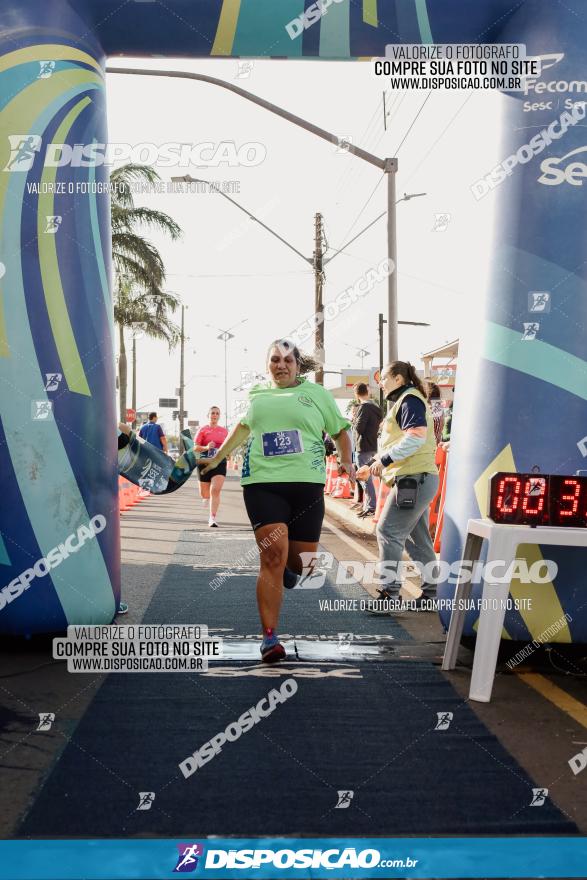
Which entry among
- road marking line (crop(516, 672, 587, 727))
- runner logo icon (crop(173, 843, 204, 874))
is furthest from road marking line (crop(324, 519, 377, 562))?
runner logo icon (crop(173, 843, 204, 874))

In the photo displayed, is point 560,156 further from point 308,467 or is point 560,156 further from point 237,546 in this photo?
point 237,546

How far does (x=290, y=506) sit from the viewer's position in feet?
19.3

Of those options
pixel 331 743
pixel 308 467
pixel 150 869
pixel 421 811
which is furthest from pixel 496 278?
pixel 150 869

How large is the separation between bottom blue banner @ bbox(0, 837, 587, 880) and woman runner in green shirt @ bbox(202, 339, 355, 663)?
246cm

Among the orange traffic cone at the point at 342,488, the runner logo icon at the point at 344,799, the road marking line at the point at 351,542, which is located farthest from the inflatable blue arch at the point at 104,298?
the orange traffic cone at the point at 342,488

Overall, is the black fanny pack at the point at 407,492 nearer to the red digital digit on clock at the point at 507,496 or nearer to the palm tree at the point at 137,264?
the red digital digit on clock at the point at 507,496

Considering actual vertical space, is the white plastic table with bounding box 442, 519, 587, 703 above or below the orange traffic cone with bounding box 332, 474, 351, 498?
above

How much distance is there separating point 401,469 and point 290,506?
5.59 feet

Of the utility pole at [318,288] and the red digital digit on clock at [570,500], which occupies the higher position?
the utility pole at [318,288]

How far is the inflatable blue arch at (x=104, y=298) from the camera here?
5.71m

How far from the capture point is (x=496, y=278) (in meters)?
Answer: 5.90

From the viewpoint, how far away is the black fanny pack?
723 centimetres

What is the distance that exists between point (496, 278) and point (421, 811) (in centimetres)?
345

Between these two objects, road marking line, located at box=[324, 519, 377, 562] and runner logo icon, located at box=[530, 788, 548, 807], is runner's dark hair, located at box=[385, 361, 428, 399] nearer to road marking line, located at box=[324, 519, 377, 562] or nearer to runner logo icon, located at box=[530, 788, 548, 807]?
road marking line, located at box=[324, 519, 377, 562]
